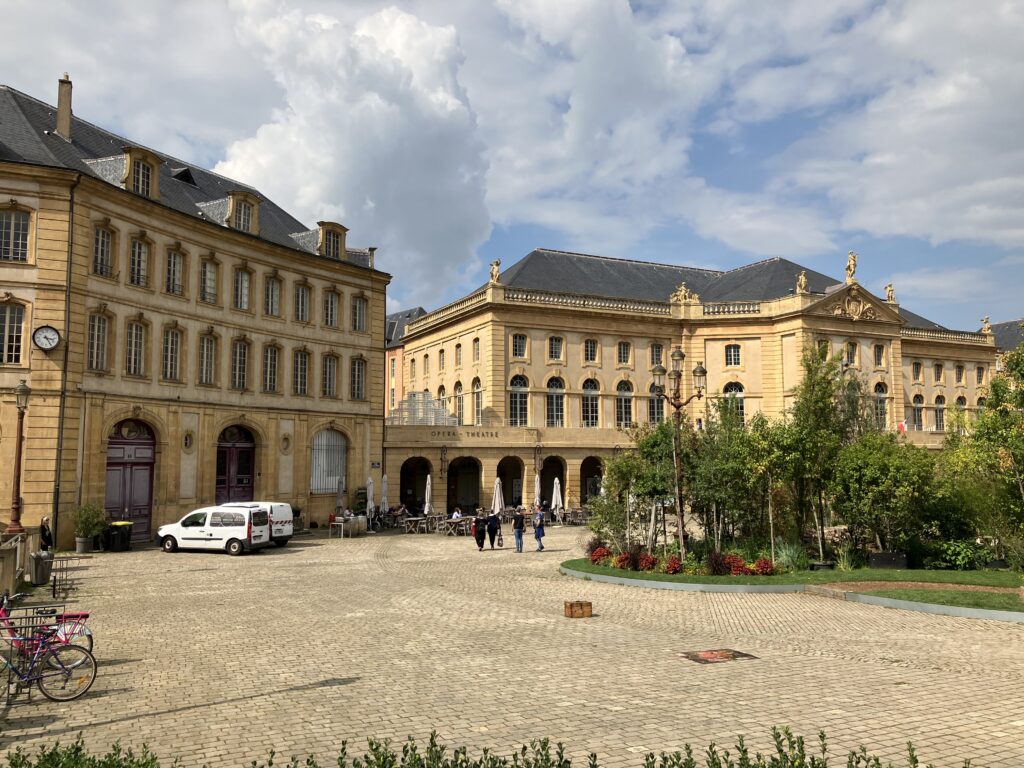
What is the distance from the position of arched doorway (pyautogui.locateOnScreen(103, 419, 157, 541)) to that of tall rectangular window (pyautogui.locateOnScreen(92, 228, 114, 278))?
5389 millimetres

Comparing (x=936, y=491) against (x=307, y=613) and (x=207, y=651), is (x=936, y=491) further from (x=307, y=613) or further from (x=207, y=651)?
(x=207, y=651)

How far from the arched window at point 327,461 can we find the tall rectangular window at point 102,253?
37.9 feet

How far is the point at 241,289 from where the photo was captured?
109ft

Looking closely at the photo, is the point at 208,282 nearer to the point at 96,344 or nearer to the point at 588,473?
the point at 96,344

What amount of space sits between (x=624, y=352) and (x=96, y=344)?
30.1 metres

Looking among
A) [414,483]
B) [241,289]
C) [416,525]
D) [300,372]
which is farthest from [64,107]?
[414,483]

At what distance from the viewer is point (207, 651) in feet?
38.5

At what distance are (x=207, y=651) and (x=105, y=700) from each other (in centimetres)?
248

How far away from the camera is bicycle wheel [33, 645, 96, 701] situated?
9.41m

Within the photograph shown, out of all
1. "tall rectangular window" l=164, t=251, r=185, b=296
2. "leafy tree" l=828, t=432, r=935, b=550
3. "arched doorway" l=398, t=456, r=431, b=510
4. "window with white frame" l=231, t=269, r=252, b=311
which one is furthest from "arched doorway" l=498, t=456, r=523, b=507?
"leafy tree" l=828, t=432, r=935, b=550

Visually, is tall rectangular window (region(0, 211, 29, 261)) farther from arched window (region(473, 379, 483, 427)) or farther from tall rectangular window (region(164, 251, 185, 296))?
arched window (region(473, 379, 483, 427))

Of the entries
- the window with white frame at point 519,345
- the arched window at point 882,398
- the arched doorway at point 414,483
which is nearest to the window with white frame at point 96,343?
the arched doorway at point 414,483

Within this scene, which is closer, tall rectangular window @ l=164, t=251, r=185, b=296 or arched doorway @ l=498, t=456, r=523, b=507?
tall rectangular window @ l=164, t=251, r=185, b=296

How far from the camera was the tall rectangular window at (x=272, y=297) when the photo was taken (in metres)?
34.3
